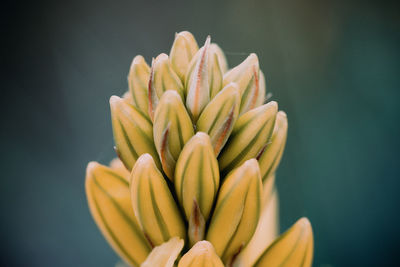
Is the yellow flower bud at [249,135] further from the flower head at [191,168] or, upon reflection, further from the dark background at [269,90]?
the dark background at [269,90]

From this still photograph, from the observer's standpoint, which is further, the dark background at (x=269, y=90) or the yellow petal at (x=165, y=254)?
the dark background at (x=269, y=90)

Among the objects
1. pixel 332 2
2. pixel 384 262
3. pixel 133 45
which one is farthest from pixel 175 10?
pixel 384 262

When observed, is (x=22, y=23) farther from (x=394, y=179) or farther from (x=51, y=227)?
(x=394, y=179)

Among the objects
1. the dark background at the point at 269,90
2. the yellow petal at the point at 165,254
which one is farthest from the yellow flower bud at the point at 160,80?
the dark background at the point at 269,90

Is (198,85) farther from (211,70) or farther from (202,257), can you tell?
(202,257)

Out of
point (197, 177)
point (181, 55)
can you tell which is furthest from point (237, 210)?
point (181, 55)

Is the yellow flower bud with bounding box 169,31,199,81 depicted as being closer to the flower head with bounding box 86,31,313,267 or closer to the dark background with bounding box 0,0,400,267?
the flower head with bounding box 86,31,313,267
